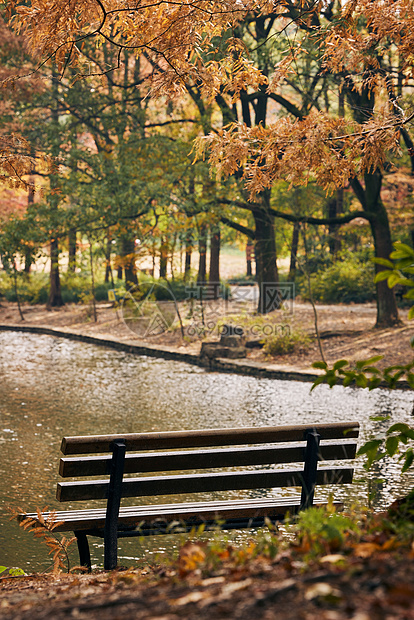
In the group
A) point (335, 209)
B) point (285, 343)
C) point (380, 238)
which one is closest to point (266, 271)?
point (380, 238)

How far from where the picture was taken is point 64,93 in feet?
60.7

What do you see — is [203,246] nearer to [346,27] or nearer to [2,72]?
[2,72]

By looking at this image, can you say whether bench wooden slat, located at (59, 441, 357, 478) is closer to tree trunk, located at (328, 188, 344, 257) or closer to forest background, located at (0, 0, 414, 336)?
forest background, located at (0, 0, 414, 336)

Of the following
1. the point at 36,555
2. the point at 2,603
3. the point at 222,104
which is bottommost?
the point at 36,555

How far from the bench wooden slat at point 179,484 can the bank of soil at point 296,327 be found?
5831 mm

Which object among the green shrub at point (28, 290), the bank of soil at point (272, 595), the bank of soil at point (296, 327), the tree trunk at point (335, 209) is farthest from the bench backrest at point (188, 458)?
the green shrub at point (28, 290)

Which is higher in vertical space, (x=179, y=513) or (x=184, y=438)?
(x=184, y=438)

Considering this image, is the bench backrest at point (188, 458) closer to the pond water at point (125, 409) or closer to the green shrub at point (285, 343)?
the pond water at point (125, 409)

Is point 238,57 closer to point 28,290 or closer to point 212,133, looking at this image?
point 212,133

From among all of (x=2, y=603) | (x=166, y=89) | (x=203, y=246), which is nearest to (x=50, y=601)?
(x=2, y=603)

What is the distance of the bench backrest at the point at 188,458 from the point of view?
359 cm

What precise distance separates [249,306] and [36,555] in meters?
16.6

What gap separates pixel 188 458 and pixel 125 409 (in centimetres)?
551

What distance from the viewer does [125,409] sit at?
9.09 meters
